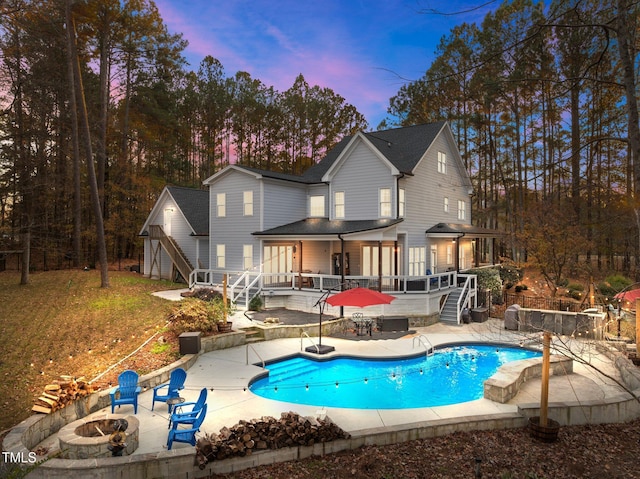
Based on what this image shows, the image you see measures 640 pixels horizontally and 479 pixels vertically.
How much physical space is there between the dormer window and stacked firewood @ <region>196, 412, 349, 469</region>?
59.0ft

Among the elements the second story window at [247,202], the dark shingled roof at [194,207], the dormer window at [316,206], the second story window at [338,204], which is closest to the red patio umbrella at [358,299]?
the second story window at [338,204]

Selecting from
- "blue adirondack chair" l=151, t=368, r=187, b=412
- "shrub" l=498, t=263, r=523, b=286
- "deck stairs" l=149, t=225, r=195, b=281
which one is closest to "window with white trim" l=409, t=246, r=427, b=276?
"shrub" l=498, t=263, r=523, b=286

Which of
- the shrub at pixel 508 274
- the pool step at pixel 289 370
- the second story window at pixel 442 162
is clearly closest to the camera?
the pool step at pixel 289 370

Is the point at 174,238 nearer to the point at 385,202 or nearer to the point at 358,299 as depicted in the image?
the point at 385,202

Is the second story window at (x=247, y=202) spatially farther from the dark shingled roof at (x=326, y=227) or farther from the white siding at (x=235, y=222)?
the dark shingled roof at (x=326, y=227)

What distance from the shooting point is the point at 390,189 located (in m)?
21.5

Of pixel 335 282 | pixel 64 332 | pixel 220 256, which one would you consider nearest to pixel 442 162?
pixel 335 282

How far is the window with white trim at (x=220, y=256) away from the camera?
25.3 meters

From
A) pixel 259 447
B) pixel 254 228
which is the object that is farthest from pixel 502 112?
pixel 259 447

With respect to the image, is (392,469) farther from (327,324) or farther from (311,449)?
(327,324)

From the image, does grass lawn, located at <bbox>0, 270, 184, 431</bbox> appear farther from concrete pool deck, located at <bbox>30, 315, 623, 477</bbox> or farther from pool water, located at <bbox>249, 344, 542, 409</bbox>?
pool water, located at <bbox>249, 344, 542, 409</bbox>

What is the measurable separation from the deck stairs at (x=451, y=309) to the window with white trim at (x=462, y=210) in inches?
349

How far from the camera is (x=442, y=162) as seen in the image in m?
25.8

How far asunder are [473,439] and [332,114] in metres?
41.3
